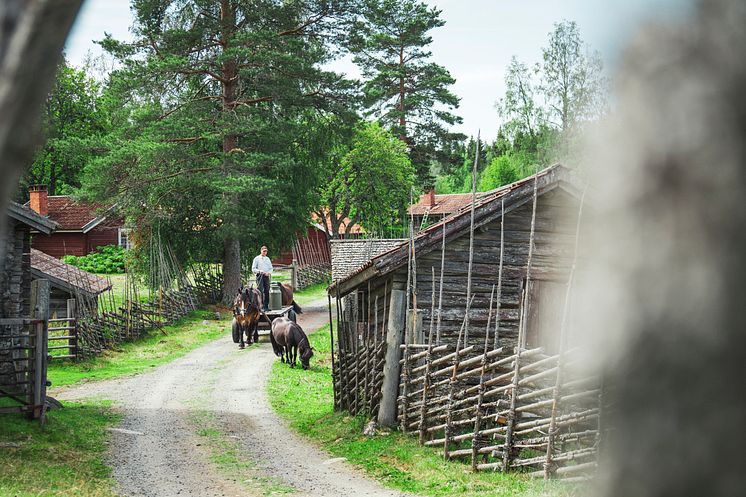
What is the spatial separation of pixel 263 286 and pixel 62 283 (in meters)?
6.97

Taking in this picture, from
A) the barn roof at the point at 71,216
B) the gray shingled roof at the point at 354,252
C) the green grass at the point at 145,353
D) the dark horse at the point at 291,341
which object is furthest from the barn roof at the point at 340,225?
the dark horse at the point at 291,341

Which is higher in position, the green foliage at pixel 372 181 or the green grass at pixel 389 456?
the green foliage at pixel 372 181

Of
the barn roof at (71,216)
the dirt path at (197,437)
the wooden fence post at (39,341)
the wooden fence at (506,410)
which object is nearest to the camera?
the wooden fence at (506,410)

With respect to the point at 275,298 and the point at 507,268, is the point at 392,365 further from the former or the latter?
the point at 275,298

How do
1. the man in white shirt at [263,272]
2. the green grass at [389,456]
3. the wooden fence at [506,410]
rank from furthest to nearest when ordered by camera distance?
the man in white shirt at [263,272], the green grass at [389,456], the wooden fence at [506,410]

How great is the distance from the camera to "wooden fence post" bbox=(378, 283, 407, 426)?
41.2 feet

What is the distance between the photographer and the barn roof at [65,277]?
2552cm

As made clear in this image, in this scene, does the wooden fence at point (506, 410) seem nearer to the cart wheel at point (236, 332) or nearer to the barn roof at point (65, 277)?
the cart wheel at point (236, 332)

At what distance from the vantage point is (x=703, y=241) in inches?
27.2

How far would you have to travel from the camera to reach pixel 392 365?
12.6 m

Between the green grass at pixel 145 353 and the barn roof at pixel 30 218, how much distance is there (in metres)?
5.99

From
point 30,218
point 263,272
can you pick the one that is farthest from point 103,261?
point 30,218

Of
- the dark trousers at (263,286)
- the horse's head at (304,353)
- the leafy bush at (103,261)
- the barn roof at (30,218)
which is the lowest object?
the horse's head at (304,353)

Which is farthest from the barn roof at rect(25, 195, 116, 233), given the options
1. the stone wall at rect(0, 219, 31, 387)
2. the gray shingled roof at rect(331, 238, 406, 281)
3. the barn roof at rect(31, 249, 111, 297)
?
the stone wall at rect(0, 219, 31, 387)
